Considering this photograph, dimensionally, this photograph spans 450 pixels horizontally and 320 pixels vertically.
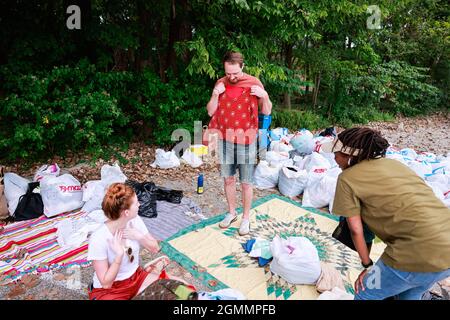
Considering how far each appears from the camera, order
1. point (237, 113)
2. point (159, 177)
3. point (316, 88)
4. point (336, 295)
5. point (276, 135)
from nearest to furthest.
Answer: point (336, 295) < point (237, 113) < point (159, 177) < point (276, 135) < point (316, 88)

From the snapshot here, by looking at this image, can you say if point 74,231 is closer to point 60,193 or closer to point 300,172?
point 60,193

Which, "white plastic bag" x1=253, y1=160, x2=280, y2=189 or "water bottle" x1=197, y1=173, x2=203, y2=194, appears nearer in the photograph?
"water bottle" x1=197, y1=173, x2=203, y2=194

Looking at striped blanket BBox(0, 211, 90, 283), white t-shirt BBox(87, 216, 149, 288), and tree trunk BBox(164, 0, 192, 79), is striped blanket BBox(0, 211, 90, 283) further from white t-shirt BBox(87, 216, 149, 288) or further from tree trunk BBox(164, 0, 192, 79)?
tree trunk BBox(164, 0, 192, 79)

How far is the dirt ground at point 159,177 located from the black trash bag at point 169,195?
0.77 ft

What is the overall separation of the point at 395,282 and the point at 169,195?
3.17m

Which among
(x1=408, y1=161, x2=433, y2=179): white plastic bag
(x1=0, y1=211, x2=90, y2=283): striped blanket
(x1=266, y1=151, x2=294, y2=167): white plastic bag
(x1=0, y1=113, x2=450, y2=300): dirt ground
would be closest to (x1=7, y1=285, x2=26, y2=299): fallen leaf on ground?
(x1=0, y1=113, x2=450, y2=300): dirt ground

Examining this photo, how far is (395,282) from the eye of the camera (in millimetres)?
1779

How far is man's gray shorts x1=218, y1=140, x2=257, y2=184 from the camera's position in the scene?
3381 millimetres

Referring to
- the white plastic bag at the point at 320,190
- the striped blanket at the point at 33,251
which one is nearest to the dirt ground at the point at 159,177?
the striped blanket at the point at 33,251

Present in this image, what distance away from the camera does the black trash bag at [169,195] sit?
4414 mm

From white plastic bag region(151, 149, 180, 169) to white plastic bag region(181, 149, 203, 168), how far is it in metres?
0.22

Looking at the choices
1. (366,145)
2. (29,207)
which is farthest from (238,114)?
(29,207)

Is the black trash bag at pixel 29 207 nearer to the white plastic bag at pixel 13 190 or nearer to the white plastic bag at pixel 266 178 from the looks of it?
the white plastic bag at pixel 13 190
